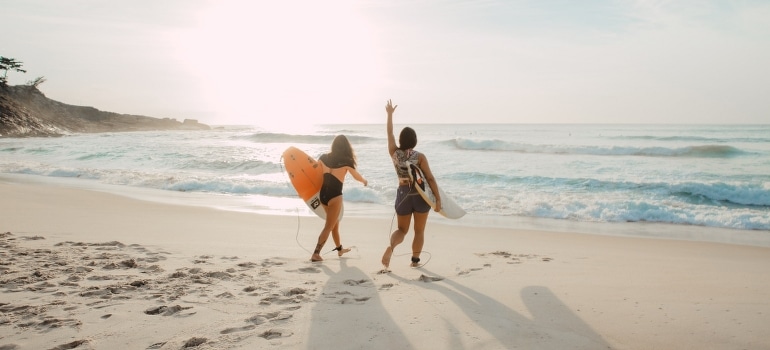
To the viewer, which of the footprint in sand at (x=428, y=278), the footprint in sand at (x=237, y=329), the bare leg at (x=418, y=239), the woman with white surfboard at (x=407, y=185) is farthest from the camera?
the bare leg at (x=418, y=239)

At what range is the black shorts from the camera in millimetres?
5711

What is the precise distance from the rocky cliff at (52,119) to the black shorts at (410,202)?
5025 centimetres

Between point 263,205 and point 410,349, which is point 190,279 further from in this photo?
point 263,205

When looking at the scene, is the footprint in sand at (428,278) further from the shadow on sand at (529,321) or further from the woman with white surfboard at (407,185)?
the woman with white surfboard at (407,185)

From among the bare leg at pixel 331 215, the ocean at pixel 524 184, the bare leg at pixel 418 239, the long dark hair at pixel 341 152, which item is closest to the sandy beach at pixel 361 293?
the bare leg at pixel 418 239

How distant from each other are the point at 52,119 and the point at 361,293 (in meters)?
67.4

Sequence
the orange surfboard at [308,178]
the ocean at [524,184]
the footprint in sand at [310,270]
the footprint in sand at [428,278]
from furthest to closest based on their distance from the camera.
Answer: the ocean at [524,184] → the orange surfboard at [308,178] → the footprint in sand at [310,270] → the footprint in sand at [428,278]

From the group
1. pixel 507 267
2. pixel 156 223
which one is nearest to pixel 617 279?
pixel 507 267

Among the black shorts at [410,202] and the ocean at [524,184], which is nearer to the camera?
the black shorts at [410,202]

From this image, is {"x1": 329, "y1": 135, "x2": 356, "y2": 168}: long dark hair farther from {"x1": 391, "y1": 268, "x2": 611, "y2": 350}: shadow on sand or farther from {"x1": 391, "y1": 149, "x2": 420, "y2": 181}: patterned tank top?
{"x1": 391, "y1": 268, "x2": 611, "y2": 350}: shadow on sand

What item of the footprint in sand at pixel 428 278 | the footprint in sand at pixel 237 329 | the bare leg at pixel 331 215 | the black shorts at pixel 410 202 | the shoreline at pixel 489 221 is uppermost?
the black shorts at pixel 410 202

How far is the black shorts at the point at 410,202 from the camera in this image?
5711mm

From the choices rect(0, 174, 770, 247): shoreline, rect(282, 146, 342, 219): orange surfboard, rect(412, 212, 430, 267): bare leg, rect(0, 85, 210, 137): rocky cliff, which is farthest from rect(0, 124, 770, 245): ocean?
rect(0, 85, 210, 137): rocky cliff

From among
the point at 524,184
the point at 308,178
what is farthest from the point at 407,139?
the point at 524,184
